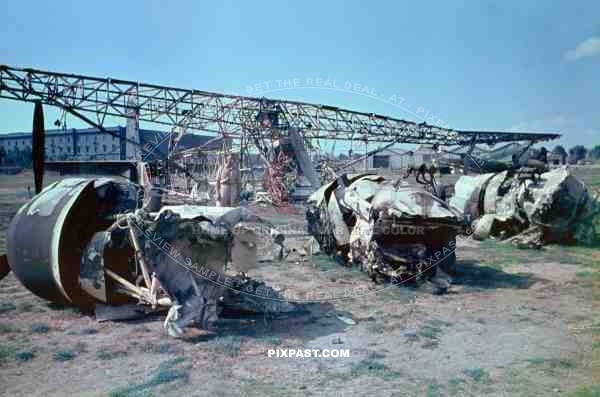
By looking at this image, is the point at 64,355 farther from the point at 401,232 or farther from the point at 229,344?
the point at 401,232

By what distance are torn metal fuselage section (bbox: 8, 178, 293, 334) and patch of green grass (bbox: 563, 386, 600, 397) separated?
3655 millimetres

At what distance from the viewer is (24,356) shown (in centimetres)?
497

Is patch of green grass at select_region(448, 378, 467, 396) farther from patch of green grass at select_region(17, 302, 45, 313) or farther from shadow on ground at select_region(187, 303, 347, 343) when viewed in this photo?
patch of green grass at select_region(17, 302, 45, 313)

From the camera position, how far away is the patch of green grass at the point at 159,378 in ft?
13.5

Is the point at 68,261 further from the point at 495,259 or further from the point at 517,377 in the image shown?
the point at 495,259

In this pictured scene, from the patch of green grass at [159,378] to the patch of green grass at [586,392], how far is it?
3.75m

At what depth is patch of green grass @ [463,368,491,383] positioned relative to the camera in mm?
4406

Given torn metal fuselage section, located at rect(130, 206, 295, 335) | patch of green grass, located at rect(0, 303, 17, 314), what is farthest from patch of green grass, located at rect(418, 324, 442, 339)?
patch of green grass, located at rect(0, 303, 17, 314)

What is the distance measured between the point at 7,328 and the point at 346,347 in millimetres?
4564

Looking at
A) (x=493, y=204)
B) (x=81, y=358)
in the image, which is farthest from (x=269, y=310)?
(x=493, y=204)

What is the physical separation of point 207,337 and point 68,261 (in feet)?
8.13

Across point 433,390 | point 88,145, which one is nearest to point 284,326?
point 433,390

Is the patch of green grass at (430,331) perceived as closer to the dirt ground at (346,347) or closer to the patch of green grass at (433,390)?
the dirt ground at (346,347)

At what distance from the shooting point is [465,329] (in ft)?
19.5
